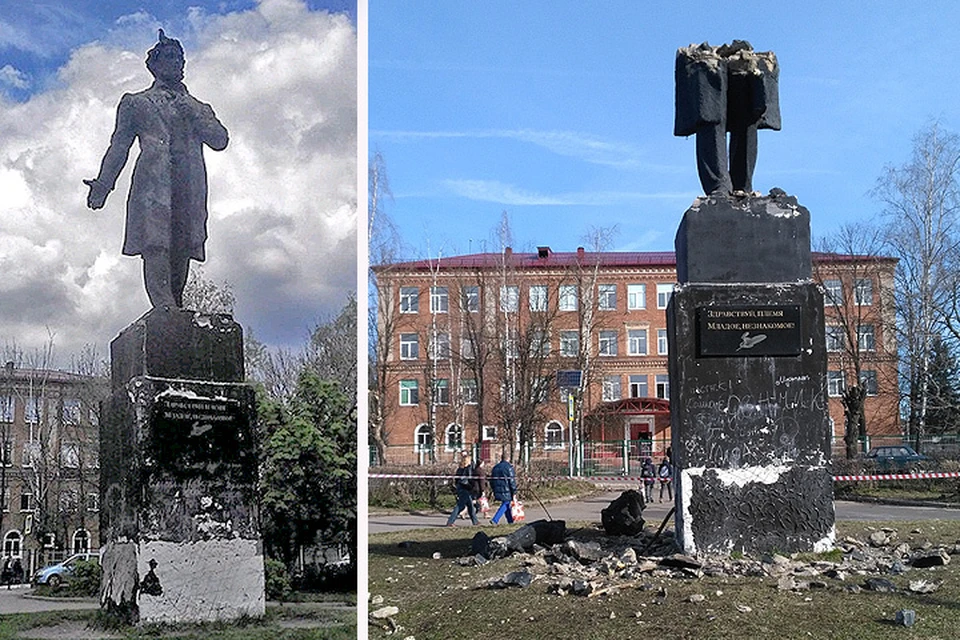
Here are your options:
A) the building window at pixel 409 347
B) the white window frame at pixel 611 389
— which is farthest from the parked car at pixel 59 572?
the white window frame at pixel 611 389

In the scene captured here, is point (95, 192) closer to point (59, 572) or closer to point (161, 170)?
point (161, 170)

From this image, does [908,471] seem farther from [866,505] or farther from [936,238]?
[936,238]

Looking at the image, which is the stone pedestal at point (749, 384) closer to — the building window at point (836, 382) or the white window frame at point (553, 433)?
the building window at point (836, 382)

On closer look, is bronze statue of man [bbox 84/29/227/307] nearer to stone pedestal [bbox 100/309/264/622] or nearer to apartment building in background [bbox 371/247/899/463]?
stone pedestal [bbox 100/309/264/622]

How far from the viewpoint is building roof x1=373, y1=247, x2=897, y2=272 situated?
131ft

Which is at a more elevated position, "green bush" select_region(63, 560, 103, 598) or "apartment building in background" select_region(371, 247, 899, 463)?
"apartment building in background" select_region(371, 247, 899, 463)

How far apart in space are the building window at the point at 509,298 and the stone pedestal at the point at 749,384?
2941cm

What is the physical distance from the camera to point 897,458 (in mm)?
Answer: 25703

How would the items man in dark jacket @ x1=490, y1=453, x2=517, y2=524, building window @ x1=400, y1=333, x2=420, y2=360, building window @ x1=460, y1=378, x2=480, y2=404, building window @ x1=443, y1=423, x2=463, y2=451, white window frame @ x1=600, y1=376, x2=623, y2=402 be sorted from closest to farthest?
man in dark jacket @ x1=490, y1=453, x2=517, y2=524, building window @ x1=443, y1=423, x2=463, y2=451, building window @ x1=460, y1=378, x2=480, y2=404, building window @ x1=400, y1=333, x2=420, y2=360, white window frame @ x1=600, y1=376, x2=623, y2=402

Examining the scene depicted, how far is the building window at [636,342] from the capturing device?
49219mm

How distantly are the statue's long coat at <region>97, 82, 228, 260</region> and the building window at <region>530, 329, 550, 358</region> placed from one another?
2928 centimetres

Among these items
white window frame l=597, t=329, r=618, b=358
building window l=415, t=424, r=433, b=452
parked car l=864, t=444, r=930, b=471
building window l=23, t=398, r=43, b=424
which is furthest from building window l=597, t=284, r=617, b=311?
building window l=23, t=398, r=43, b=424

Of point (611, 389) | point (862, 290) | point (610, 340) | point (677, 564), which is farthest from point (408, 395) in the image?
point (677, 564)

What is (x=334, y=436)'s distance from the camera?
336 inches
